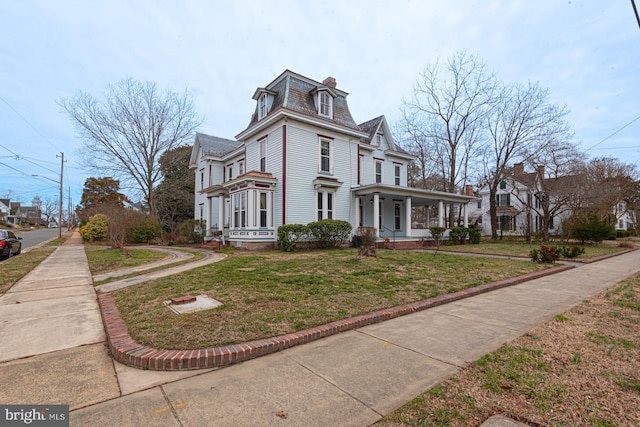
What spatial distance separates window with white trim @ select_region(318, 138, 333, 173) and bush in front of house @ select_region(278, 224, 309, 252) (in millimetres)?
4153

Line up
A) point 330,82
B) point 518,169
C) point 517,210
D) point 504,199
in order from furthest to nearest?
point 504,199, point 517,210, point 518,169, point 330,82

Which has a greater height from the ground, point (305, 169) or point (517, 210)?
point (305, 169)

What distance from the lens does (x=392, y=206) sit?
21844 millimetres

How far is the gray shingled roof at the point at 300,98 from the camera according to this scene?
16.5m

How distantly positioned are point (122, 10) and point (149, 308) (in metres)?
10.4

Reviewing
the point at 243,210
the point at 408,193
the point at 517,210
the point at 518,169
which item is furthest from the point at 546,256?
the point at 517,210

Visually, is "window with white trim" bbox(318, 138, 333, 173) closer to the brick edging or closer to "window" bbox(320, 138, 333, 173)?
"window" bbox(320, 138, 333, 173)

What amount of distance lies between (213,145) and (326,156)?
13.0 m

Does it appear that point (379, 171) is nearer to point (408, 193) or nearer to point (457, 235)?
point (408, 193)

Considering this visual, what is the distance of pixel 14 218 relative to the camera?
7844cm

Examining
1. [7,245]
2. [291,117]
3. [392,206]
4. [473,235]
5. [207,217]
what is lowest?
[7,245]

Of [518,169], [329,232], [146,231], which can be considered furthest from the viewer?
[518,169]

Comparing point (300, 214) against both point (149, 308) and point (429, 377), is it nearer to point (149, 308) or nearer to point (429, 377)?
point (149, 308)

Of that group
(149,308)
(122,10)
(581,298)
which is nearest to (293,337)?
(149,308)
